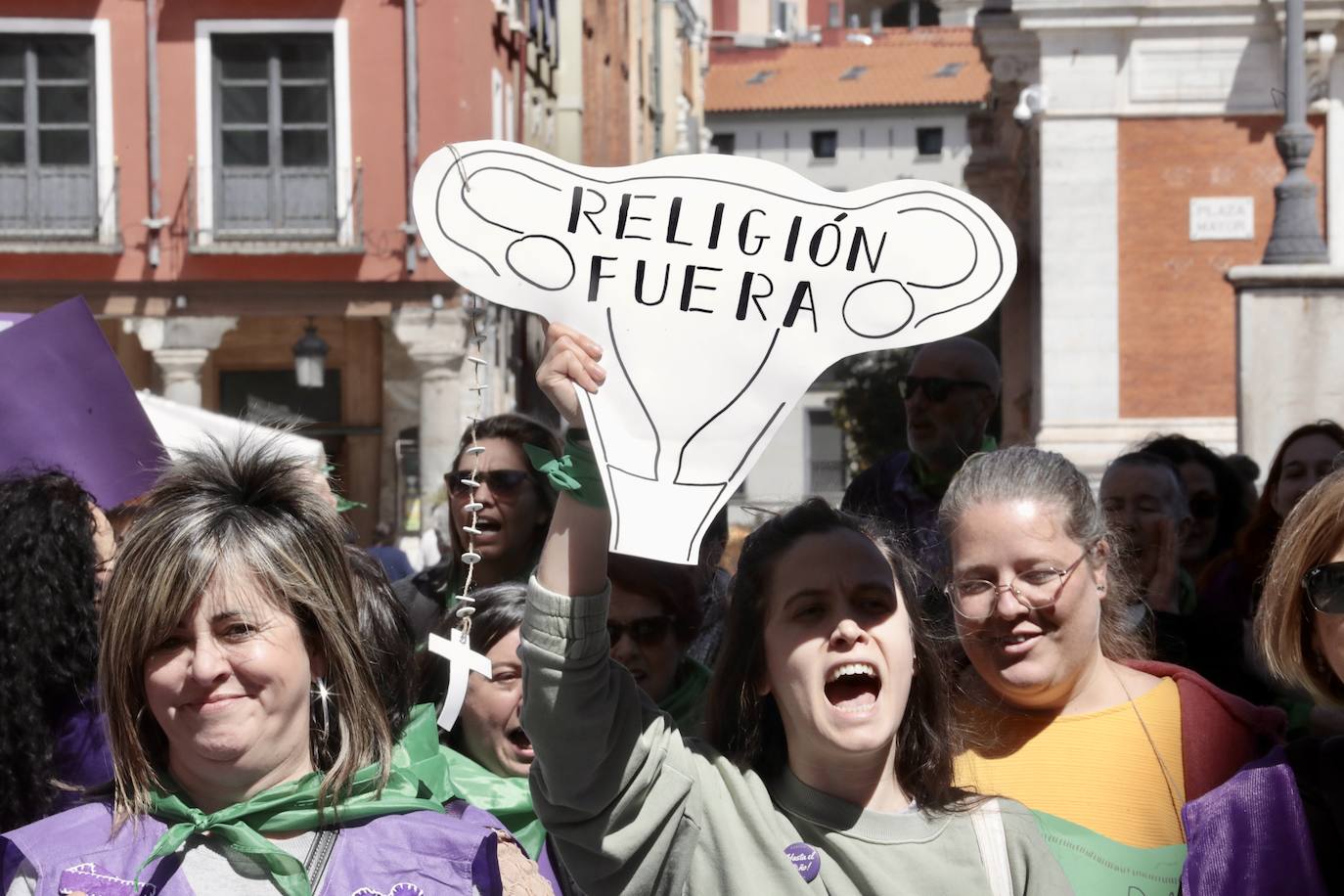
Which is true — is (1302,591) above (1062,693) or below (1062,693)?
above

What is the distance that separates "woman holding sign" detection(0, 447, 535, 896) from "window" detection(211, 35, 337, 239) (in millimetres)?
19637

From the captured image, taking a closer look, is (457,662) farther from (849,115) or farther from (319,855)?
(849,115)

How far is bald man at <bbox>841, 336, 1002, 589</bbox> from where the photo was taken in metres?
5.25

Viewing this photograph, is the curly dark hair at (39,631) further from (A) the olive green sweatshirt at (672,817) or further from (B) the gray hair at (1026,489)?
(B) the gray hair at (1026,489)

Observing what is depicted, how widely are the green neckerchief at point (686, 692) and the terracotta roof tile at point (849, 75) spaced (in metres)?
71.1

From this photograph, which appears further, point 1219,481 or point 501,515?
point 1219,481

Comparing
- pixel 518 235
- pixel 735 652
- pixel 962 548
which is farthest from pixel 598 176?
pixel 962 548

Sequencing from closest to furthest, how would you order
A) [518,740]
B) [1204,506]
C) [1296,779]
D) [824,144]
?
[1296,779], [518,740], [1204,506], [824,144]

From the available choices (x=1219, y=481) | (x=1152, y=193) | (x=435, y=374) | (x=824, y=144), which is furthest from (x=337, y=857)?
(x=824, y=144)

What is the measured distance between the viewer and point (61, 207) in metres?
22.0

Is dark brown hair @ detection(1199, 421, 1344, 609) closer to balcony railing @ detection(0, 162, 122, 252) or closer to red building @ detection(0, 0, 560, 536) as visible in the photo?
red building @ detection(0, 0, 560, 536)

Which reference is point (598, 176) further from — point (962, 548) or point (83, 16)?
point (83, 16)

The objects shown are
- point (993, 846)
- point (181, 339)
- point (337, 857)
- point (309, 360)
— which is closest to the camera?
point (337, 857)

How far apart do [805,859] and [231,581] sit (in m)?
0.92
